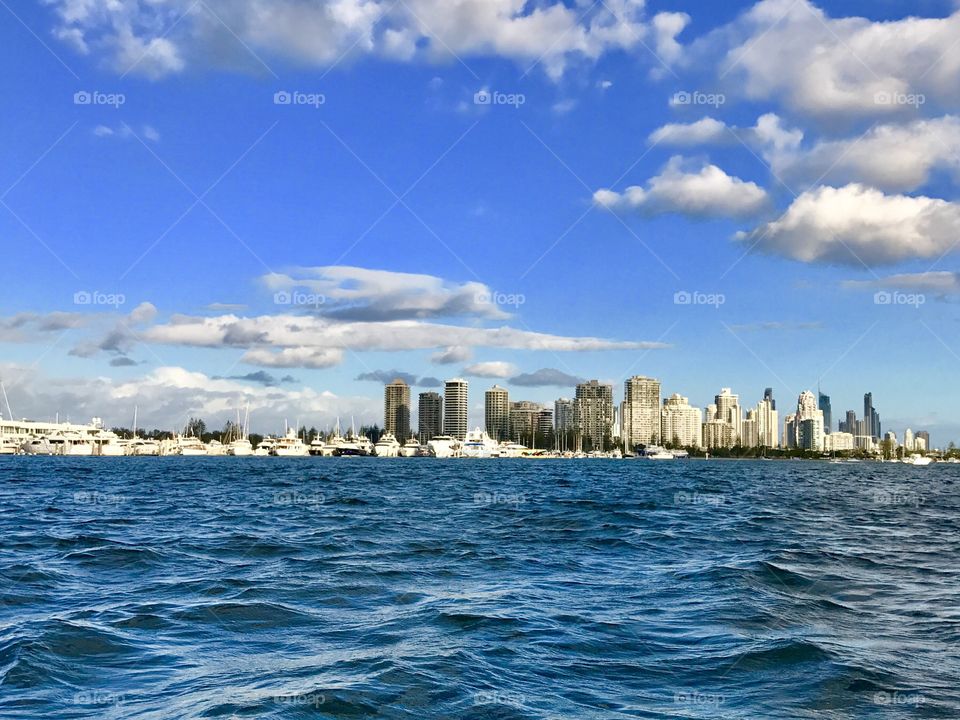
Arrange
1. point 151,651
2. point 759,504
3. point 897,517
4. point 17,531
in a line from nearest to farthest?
1. point 151,651
2. point 17,531
3. point 897,517
4. point 759,504

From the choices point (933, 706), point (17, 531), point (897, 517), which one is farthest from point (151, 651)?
point (897, 517)

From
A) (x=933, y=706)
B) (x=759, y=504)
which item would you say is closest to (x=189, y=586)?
(x=933, y=706)

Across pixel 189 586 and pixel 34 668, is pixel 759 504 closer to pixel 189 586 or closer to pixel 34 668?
pixel 189 586

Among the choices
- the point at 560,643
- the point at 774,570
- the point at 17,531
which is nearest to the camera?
the point at 560,643

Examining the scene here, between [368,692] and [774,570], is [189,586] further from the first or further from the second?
[774,570]

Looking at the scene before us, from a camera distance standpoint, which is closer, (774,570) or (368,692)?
Answer: (368,692)

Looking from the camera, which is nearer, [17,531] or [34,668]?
[34,668]
